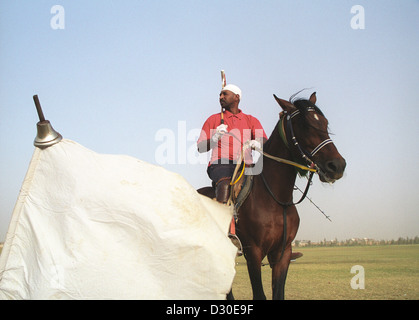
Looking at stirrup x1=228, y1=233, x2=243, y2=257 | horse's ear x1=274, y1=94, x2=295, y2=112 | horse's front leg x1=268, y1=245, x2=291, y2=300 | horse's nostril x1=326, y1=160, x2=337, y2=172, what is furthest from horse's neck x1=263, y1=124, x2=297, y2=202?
stirrup x1=228, y1=233, x2=243, y2=257

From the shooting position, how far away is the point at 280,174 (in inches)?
239

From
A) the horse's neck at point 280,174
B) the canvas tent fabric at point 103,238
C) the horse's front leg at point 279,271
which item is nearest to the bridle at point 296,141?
the horse's neck at point 280,174

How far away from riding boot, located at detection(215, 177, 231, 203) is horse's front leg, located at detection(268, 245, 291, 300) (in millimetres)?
1202

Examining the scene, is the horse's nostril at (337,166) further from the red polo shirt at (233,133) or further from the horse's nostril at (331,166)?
the red polo shirt at (233,133)

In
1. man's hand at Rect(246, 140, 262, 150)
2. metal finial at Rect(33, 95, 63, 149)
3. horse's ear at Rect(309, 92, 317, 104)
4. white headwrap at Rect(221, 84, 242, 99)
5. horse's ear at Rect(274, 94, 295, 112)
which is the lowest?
man's hand at Rect(246, 140, 262, 150)

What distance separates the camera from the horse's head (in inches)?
212

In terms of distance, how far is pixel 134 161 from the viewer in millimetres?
4516

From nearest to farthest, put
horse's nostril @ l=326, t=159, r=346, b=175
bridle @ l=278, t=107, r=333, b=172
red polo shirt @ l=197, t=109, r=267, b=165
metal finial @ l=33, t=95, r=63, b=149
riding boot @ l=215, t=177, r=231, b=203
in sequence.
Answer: metal finial @ l=33, t=95, r=63, b=149 → horse's nostril @ l=326, t=159, r=346, b=175 → bridle @ l=278, t=107, r=333, b=172 → riding boot @ l=215, t=177, r=231, b=203 → red polo shirt @ l=197, t=109, r=267, b=165

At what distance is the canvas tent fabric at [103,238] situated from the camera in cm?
375

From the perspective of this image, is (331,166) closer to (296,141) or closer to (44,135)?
(296,141)
